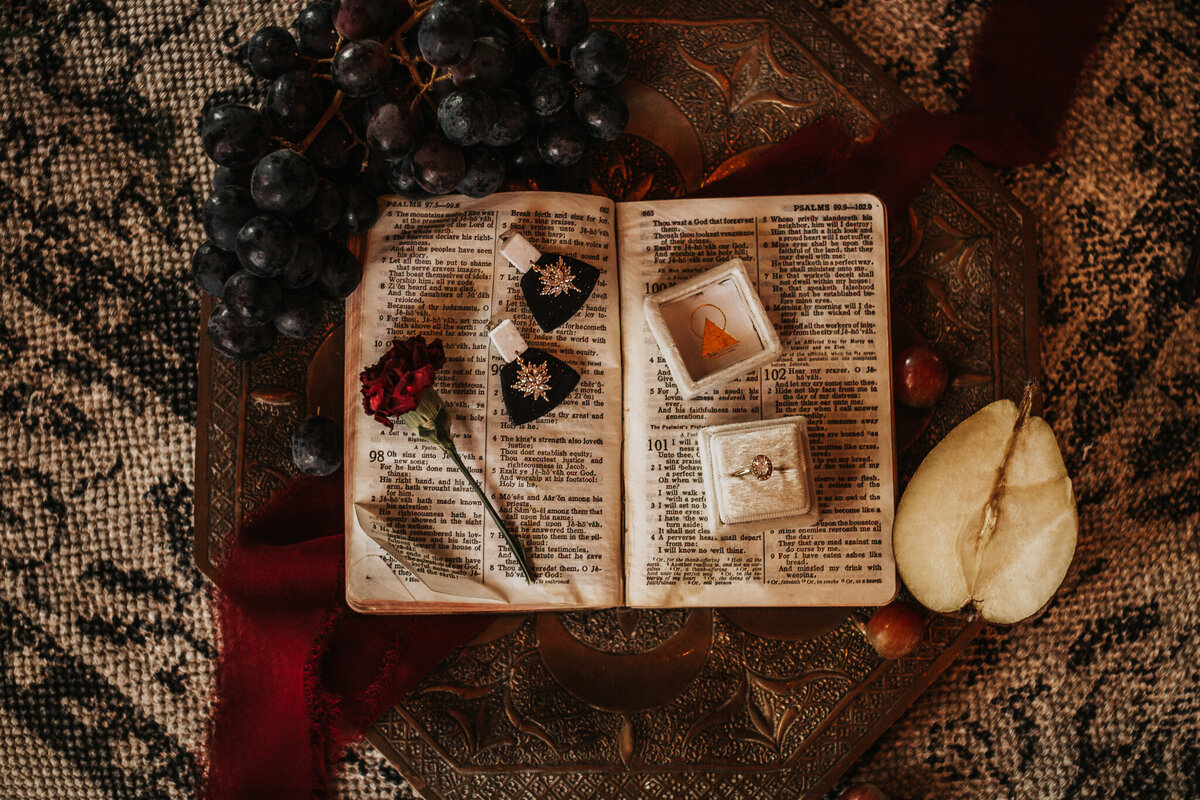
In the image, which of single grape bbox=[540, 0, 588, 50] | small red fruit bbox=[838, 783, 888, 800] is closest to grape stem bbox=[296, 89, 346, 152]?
single grape bbox=[540, 0, 588, 50]

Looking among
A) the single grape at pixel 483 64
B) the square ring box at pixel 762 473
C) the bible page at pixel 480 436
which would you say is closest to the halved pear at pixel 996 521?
the square ring box at pixel 762 473

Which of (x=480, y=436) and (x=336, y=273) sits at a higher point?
(x=336, y=273)

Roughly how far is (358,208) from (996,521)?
2.29 ft

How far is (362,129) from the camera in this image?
750mm

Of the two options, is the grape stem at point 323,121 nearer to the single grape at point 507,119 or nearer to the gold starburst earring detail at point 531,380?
the single grape at point 507,119

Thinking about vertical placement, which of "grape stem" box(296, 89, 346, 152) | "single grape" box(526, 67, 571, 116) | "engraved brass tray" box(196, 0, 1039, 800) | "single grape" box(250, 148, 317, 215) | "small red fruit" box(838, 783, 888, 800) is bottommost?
"small red fruit" box(838, 783, 888, 800)

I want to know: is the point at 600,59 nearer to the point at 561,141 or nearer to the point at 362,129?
the point at 561,141

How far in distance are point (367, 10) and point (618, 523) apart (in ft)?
1.78

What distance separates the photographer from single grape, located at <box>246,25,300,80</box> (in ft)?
2.36

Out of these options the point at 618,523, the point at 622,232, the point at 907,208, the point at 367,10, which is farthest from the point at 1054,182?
the point at 367,10

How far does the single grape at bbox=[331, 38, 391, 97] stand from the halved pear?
65 cm

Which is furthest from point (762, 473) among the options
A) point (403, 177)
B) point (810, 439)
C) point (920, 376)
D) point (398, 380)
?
point (403, 177)

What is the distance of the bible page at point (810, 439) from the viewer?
0.77 metres

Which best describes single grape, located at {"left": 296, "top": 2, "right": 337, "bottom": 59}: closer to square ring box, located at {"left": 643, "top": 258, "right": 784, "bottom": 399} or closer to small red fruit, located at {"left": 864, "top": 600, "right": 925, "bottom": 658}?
square ring box, located at {"left": 643, "top": 258, "right": 784, "bottom": 399}
